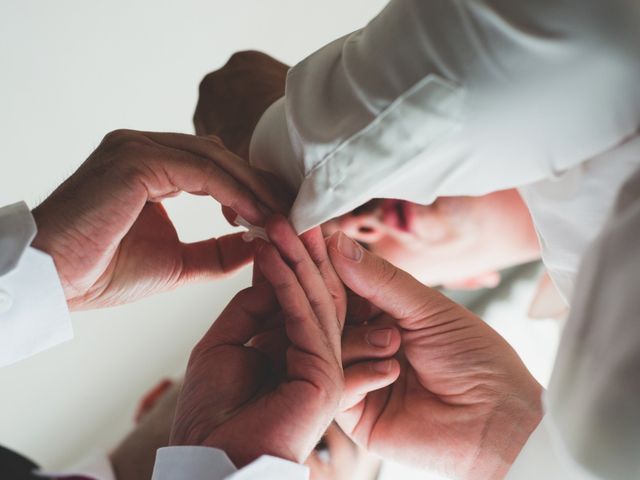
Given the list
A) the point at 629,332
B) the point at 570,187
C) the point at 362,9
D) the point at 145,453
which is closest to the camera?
the point at 629,332

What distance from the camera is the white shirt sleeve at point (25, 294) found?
0.57 meters

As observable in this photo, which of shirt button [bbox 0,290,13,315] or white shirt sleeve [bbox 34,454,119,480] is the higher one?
shirt button [bbox 0,290,13,315]

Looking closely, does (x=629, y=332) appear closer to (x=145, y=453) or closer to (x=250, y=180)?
(x=250, y=180)

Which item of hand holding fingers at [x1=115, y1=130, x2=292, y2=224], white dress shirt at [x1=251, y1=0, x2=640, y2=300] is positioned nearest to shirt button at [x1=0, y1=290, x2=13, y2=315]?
hand holding fingers at [x1=115, y1=130, x2=292, y2=224]

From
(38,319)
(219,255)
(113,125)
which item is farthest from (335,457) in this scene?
(113,125)

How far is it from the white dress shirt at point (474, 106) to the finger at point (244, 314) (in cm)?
10

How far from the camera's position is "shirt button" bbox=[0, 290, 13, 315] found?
0.60 meters

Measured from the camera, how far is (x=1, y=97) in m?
1.11

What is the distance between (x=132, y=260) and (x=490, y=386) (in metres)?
0.47

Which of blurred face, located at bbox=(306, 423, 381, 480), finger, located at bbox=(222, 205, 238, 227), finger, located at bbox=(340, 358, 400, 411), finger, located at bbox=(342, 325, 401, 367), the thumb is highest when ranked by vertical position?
finger, located at bbox=(222, 205, 238, 227)

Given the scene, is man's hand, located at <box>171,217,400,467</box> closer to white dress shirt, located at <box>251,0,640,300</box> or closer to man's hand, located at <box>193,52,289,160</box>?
white dress shirt, located at <box>251,0,640,300</box>

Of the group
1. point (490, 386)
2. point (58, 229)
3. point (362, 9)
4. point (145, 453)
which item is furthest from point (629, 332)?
point (362, 9)

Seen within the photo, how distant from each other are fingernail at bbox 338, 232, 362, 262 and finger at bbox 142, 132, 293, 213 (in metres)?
0.08

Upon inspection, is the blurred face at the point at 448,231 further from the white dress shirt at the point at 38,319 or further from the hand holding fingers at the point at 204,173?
the white dress shirt at the point at 38,319
